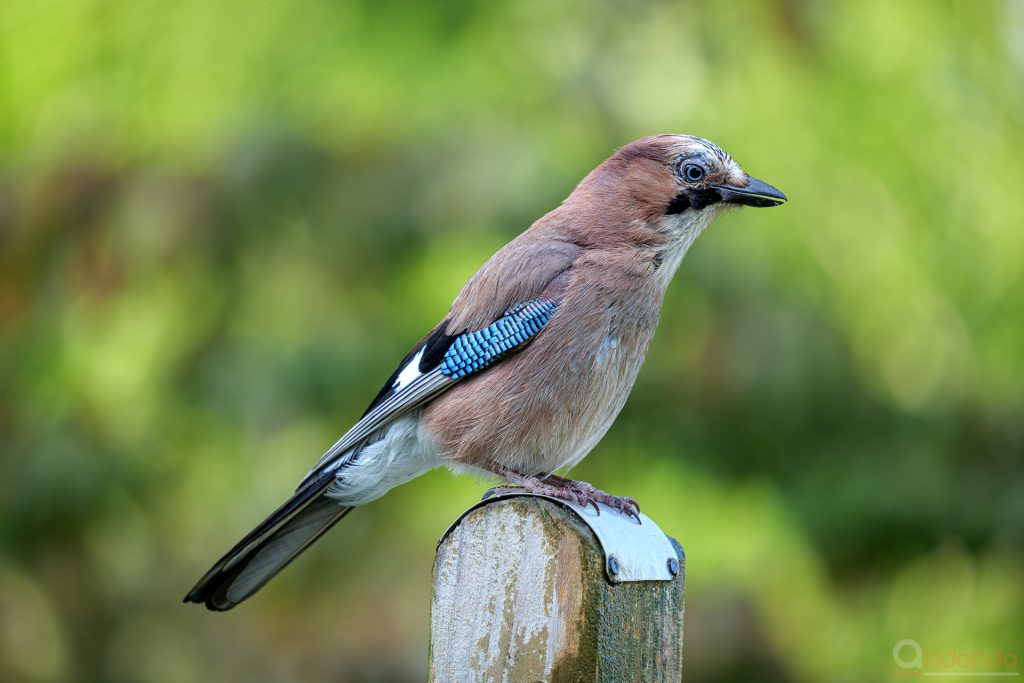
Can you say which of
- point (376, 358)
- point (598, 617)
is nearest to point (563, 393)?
point (598, 617)

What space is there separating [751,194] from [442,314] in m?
1.95

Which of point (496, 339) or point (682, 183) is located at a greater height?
point (682, 183)

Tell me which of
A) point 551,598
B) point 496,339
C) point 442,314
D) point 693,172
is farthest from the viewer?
point 442,314

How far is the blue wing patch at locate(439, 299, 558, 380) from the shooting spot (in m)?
2.46

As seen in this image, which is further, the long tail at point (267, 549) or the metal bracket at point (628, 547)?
the long tail at point (267, 549)

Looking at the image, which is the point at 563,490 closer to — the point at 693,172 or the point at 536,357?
the point at 536,357

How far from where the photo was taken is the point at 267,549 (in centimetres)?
240

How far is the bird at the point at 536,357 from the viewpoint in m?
2.43

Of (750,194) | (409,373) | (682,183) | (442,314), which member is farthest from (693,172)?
(442,314)

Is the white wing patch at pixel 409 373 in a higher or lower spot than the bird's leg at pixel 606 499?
higher

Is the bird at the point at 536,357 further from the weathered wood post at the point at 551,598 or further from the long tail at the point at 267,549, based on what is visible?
the weathered wood post at the point at 551,598

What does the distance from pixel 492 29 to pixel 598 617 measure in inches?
141

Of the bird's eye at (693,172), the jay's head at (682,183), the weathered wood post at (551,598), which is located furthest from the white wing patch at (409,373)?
the weathered wood post at (551,598)

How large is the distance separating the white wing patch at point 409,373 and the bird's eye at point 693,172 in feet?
2.47
